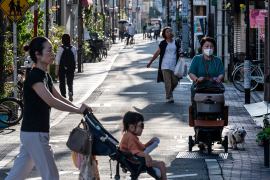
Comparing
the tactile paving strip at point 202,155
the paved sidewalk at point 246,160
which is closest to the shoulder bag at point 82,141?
the paved sidewalk at point 246,160

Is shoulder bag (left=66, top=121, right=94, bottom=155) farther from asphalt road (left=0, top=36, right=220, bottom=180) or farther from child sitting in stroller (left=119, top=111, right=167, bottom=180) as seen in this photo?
asphalt road (left=0, top=36, right=220, bottom=180)

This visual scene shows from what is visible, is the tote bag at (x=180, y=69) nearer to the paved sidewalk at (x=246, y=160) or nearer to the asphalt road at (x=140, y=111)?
the asphalt road at (x=140, y=111)

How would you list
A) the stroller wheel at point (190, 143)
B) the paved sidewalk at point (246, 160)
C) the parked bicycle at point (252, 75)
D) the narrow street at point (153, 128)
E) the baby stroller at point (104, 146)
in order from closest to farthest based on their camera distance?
the baby stroller at point (104, 146), the paved sidewalk at point (246, 160), the narrow street at point (153, 128), the stroller wheel at point (190, 143), the parked bicycle at point (252, 75)

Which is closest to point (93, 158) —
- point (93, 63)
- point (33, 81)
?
point (33, 81)

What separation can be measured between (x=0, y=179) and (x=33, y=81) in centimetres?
241

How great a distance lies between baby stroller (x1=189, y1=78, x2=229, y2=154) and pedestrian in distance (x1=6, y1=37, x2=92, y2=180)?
136 inches

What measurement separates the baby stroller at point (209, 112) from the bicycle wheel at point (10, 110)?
4.17 m

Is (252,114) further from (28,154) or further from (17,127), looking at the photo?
(28,154)

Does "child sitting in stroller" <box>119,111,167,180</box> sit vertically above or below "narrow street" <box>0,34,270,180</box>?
above

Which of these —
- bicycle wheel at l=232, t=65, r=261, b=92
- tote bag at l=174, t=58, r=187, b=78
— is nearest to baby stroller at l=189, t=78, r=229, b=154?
tote bag at l=174, t=58, r=187, b=78

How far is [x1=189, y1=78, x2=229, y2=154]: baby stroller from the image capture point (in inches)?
313

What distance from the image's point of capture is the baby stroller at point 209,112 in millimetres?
7941

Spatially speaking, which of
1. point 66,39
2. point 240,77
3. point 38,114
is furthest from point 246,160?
point 240,77

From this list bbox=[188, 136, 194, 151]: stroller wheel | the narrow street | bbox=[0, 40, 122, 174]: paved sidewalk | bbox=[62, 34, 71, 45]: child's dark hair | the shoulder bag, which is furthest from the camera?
bbox=[62, 34, 71, 45]: child's dark hair
